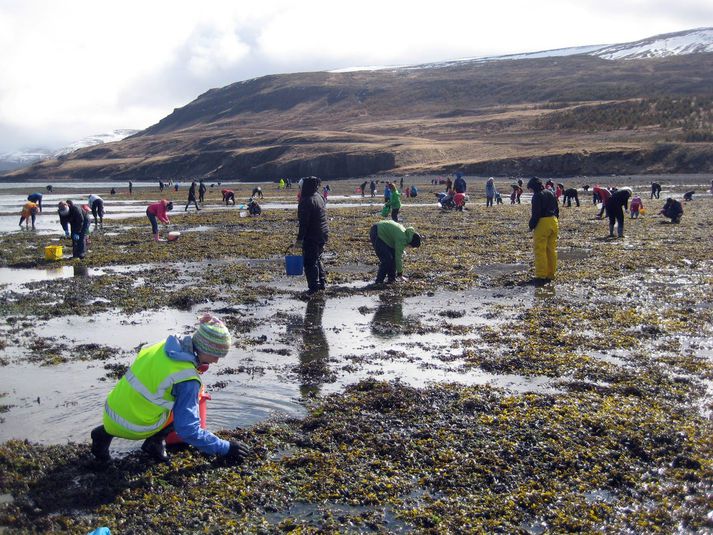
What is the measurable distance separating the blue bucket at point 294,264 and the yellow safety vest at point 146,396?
375 inches

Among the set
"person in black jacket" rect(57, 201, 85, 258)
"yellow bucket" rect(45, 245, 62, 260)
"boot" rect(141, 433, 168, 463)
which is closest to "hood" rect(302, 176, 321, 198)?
"boot" rect(141, 433, 168, 463)

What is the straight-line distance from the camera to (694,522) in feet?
17.7

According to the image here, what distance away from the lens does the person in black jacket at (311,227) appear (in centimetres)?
1462

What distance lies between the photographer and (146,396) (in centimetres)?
626

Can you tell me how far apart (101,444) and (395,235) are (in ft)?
31.8

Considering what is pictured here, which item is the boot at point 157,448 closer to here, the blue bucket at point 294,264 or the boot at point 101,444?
the boot at point 101,444

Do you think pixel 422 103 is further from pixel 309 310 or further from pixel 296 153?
pixel 309 310

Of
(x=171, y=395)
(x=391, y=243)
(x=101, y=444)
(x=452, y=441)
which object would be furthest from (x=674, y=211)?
(x=101, y=444)

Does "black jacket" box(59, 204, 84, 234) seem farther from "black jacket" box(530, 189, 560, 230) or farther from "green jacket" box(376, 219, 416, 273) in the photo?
"black jacket" box(530, 189, 560, 230)

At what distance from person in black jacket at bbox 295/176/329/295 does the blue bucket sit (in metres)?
0.96

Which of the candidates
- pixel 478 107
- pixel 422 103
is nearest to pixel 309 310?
pixel 478 107

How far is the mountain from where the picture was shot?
3278 inches

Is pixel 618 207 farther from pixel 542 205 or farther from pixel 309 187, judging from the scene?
pixel 309 187

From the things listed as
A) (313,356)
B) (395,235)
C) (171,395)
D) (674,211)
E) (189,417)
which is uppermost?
(395,235)
